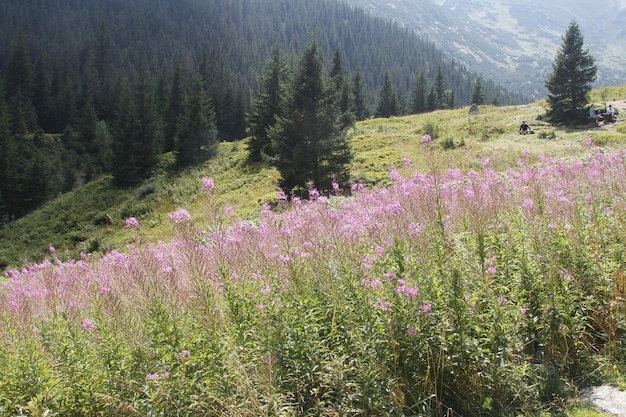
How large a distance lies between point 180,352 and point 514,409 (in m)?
3.07

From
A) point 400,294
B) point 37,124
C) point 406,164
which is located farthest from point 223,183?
point 37,124

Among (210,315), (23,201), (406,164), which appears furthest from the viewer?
(23,201)

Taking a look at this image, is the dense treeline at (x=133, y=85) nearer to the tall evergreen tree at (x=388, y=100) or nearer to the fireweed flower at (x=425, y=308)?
the tall evergreen tree at (x=388, y=100)

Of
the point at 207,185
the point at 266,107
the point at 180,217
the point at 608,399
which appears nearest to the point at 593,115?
the point at 266,107

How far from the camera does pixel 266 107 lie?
33.7 meters

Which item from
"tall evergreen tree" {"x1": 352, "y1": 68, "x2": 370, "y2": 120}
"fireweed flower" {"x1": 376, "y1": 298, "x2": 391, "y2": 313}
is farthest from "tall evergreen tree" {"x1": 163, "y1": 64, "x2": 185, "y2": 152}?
"fireweed flower" {"x1": 376, "y1": 298, "x2": 391, "y2": 313}

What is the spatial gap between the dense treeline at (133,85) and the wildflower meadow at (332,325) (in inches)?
782

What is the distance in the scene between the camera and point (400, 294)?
3455 millimetres

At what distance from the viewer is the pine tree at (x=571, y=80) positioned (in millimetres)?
29578

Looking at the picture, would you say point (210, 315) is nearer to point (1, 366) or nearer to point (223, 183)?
point (1, 366)

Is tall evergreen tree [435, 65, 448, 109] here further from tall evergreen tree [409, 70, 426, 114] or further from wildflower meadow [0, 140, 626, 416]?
wildflower meadow [0, 140, 626, 416]

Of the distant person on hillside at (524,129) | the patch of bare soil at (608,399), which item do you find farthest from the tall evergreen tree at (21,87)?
the patch of bare soil at (608,399)

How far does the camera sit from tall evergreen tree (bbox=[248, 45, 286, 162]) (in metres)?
33.0

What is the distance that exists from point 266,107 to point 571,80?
24587 millimetres
